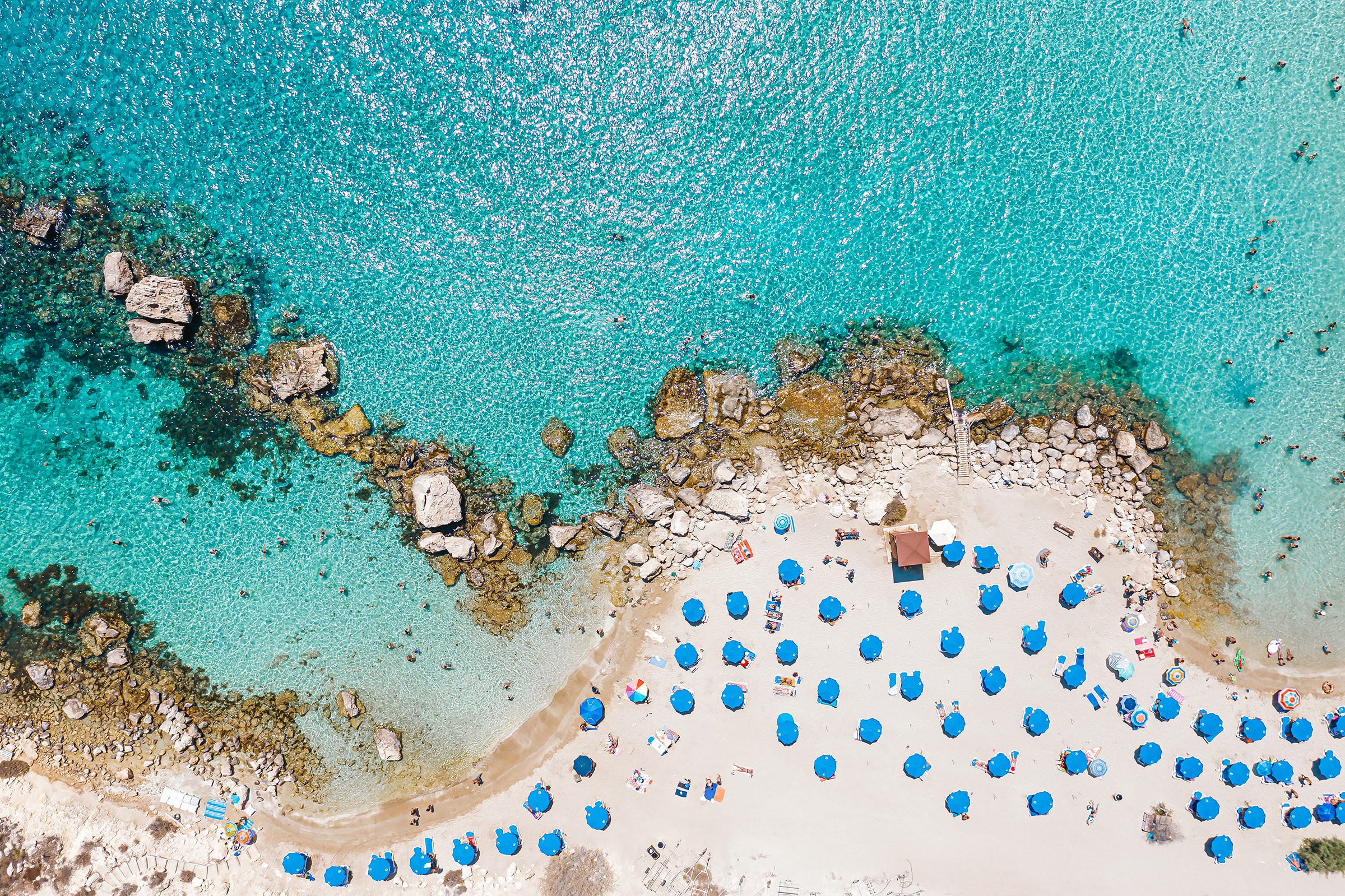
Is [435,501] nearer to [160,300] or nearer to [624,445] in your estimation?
[624,445]

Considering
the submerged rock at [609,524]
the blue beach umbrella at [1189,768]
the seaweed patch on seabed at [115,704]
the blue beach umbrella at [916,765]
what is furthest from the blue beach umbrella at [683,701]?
the blue beach umbrella at [1189,768]

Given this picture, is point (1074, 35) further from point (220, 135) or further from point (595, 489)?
point (220, 135)

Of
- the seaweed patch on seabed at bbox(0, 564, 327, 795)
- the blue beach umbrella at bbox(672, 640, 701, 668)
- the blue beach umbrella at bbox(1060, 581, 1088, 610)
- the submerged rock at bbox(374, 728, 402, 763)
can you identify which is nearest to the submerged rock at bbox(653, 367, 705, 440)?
the blue beach umbrella at bbox(672, 640, 701, 668)

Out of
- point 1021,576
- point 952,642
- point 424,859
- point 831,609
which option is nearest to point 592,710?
point 424,859

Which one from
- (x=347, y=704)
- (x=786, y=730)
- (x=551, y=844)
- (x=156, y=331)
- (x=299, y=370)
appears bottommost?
(x=551, y=844)

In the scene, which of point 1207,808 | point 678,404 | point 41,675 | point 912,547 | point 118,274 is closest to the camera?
point 912,547

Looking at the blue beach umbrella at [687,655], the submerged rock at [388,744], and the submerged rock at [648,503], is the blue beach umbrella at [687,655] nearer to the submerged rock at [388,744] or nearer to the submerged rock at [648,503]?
the submerged rock at [648,503]

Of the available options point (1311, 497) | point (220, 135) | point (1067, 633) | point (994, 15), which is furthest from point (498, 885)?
point (994, 15)
